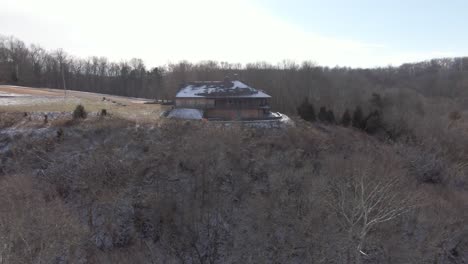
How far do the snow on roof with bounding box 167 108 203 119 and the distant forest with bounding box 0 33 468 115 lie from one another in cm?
1632

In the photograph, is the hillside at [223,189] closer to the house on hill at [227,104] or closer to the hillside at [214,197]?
the hillside at [214,197]

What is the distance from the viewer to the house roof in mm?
32844

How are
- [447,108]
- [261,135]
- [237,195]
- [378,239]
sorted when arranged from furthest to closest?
1. [447,108]
2. [261,135]
3. [237,195]
4. [378,239]

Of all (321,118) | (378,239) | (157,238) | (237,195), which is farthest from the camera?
(321,118)

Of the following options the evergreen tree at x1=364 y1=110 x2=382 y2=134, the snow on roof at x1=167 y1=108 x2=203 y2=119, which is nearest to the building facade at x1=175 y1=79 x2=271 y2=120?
the snow on roof at x1=167 y1=108 x2=203 y2=119

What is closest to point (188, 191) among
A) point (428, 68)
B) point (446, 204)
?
point (446, 204)

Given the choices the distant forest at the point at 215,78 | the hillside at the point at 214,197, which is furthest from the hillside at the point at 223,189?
the distant forest at the point at 215,78

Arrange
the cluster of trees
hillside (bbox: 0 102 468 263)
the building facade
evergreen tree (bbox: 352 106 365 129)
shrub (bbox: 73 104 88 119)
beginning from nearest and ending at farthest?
1. hillside (bbox: 0 102 468 263)
2. shrub (bbox: 73 104 88 119)
3. the building facade
4. the cluster of trees
5. evergreen tree (bbox: 352 106 365 129)

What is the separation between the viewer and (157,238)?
1634 cm

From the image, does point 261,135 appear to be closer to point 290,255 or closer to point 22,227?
point 290,255

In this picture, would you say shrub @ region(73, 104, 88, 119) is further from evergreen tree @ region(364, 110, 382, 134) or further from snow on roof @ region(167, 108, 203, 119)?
evergreen tree @ region(364, 110, 382, 134)

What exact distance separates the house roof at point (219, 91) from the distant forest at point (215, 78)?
39.0 ft

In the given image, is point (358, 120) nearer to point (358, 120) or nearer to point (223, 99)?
point (358, 120)

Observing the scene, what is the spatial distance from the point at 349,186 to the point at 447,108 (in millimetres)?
36532
